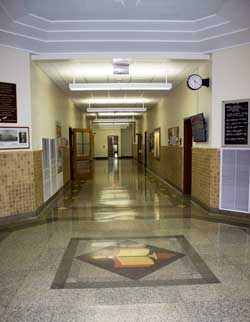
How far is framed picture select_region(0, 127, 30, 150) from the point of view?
4805mm

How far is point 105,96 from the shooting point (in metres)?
9.19

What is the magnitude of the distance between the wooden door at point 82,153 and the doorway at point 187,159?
4.82 m

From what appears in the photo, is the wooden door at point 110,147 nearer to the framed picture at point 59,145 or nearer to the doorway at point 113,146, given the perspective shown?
the doorway at point 113,146

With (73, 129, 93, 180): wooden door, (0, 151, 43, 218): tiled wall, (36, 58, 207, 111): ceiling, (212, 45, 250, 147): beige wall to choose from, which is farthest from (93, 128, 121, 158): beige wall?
(212, 45, 250, 147): beige wall

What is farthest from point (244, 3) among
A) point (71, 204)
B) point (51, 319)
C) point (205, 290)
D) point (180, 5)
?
point (71, 204)

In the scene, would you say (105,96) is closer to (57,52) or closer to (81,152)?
(81,152)

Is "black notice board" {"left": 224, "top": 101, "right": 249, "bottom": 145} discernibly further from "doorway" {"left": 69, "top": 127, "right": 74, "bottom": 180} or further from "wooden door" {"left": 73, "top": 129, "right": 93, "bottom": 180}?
"wooden door" {"left": 73, "top": 129, "right": 93, "bottom": 180}

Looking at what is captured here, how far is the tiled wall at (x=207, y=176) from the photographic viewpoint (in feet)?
17.3

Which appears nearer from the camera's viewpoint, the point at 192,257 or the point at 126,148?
the point at 192,257

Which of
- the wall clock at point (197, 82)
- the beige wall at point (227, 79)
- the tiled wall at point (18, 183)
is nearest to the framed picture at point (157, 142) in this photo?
the wall clock at point (197, 82)

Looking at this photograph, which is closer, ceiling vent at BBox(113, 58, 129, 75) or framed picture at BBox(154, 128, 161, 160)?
ceiling vent at BBox(113, 58, 129, 75)

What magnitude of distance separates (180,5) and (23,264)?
408cm

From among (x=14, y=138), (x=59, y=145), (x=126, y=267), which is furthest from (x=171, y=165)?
(x=126, y=267)

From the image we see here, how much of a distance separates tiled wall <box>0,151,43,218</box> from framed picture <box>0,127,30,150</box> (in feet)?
0.37
